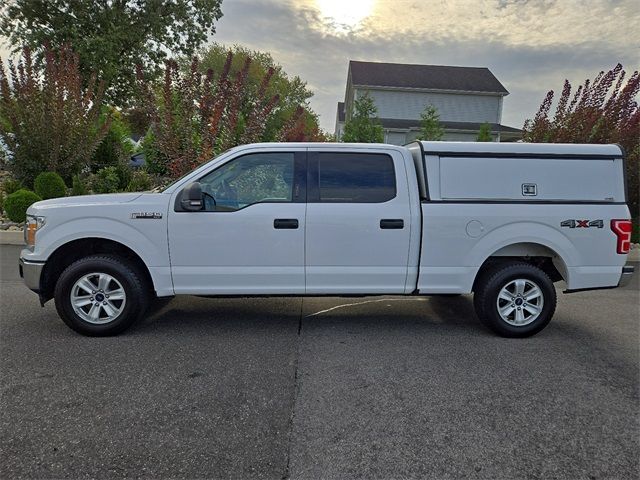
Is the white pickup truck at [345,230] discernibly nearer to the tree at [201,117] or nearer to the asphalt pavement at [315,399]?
the asphalt pavement at [315,399]

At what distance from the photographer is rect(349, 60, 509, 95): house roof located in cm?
2827

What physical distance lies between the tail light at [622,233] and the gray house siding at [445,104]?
25.6 meters

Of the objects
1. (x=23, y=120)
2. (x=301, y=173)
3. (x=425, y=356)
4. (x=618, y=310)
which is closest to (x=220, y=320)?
(x=301, y=173)

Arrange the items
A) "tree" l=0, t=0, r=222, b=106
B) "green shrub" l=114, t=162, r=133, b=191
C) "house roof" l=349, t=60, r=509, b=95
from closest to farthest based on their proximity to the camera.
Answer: "green shrub" l=114, t=162, r=133, b=191
"tree" l=0, t=0, r=222, b=106
"house roof" l=349, t=60, r=509, b=95

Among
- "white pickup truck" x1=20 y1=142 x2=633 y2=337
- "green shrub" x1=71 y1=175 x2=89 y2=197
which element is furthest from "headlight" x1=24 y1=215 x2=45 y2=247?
"green shrub" x1=71 y1=175 x2=89 y2=197

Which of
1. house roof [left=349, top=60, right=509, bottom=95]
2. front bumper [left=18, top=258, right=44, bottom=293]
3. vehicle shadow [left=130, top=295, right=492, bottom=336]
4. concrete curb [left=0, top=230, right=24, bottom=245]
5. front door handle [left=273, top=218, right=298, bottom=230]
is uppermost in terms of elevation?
house roof [left=349, top=60, right=509, bottom=95]

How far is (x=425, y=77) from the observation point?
2955 centimetres

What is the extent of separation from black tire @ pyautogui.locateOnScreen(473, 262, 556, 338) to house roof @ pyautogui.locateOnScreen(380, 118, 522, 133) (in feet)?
75.1

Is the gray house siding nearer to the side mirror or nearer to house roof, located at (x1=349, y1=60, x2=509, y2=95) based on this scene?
house roof, located at (x1=349, y1=60, x2=509, y2=95)

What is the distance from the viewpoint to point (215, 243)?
415 cm

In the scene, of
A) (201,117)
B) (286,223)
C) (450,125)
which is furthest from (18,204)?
(450,125)

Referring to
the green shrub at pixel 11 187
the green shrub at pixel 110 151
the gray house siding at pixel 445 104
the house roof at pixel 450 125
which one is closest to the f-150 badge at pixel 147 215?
the green shrub at pixel 11 187

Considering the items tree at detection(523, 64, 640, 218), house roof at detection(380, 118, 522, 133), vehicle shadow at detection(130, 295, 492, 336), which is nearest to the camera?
vehicle shadow at detection(130, 295, 492, 336)

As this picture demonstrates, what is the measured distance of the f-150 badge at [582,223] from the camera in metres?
4.29
